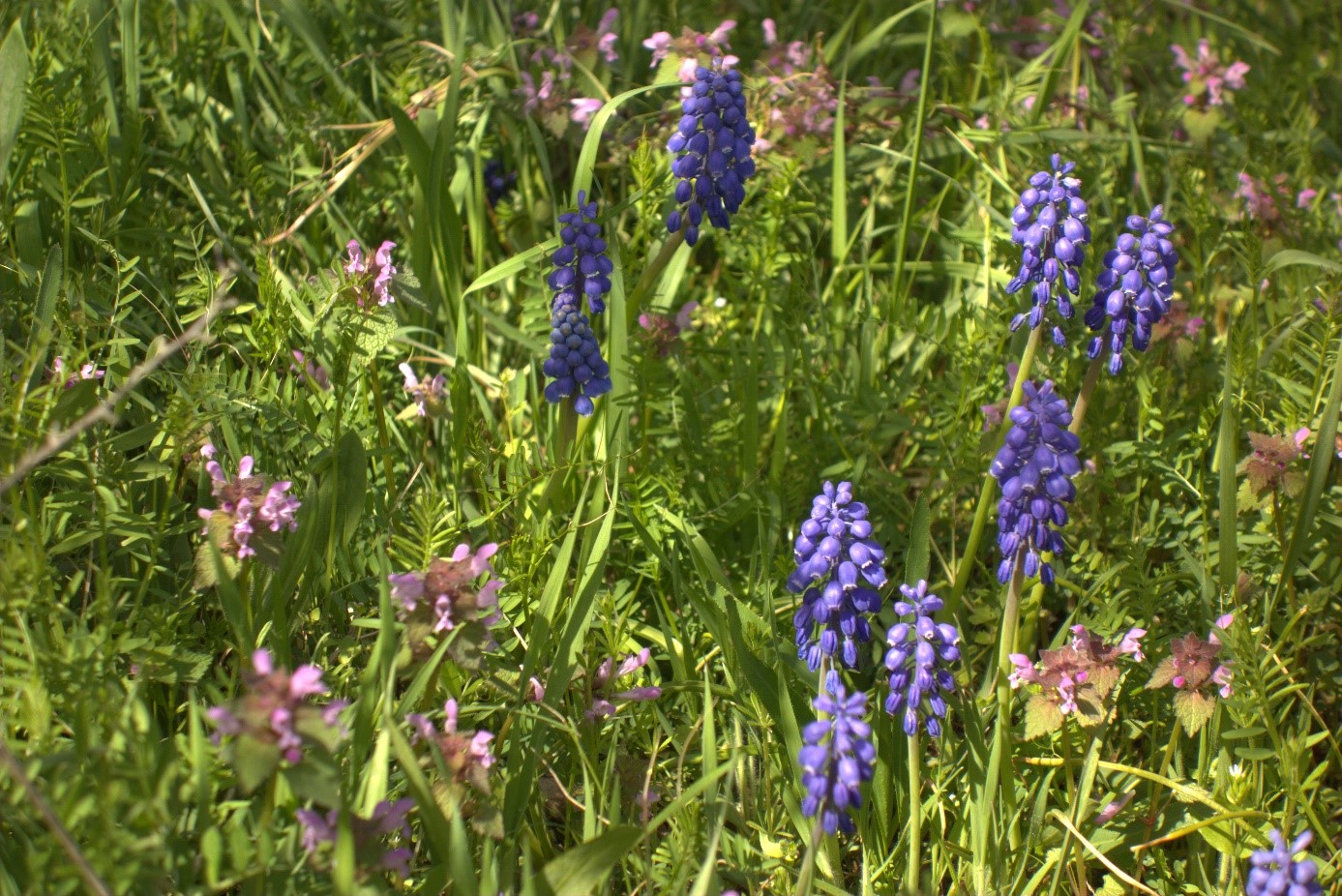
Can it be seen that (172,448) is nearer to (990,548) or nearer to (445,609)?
(445,609)

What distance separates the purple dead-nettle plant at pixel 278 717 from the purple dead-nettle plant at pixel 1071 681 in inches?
59.8

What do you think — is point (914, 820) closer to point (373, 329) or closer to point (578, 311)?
point (578, 311)

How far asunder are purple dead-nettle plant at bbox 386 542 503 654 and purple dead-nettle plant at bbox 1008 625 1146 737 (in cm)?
122

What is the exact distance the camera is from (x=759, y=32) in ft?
16.8

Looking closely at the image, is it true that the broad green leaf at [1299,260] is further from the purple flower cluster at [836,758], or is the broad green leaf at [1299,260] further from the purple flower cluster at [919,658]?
the purple flower cluster at [836,758]

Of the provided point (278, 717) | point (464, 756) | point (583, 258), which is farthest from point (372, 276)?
point (278, 717)

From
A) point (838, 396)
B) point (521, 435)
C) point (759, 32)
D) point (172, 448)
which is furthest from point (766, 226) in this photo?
point (172, 448)

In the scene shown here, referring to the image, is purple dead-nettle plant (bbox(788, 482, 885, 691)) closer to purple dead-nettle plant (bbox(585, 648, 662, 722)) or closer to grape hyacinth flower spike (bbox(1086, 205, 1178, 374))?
purple dead-nettle plant (bbox(585, 648, 662, 722))

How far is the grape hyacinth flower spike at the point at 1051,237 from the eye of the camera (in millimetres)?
2828

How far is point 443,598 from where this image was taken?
2.37 metres

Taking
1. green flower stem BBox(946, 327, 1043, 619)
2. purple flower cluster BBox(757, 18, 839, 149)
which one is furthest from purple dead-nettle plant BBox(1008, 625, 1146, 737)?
purple flower cluster BBox(757, 18, 839, 149)

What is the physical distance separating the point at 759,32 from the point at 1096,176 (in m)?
1.55

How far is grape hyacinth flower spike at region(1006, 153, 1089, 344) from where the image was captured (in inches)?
111

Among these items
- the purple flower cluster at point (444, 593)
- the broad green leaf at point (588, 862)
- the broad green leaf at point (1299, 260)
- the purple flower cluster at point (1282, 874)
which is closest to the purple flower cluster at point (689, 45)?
the broad green leaf at point (1299, 260)
